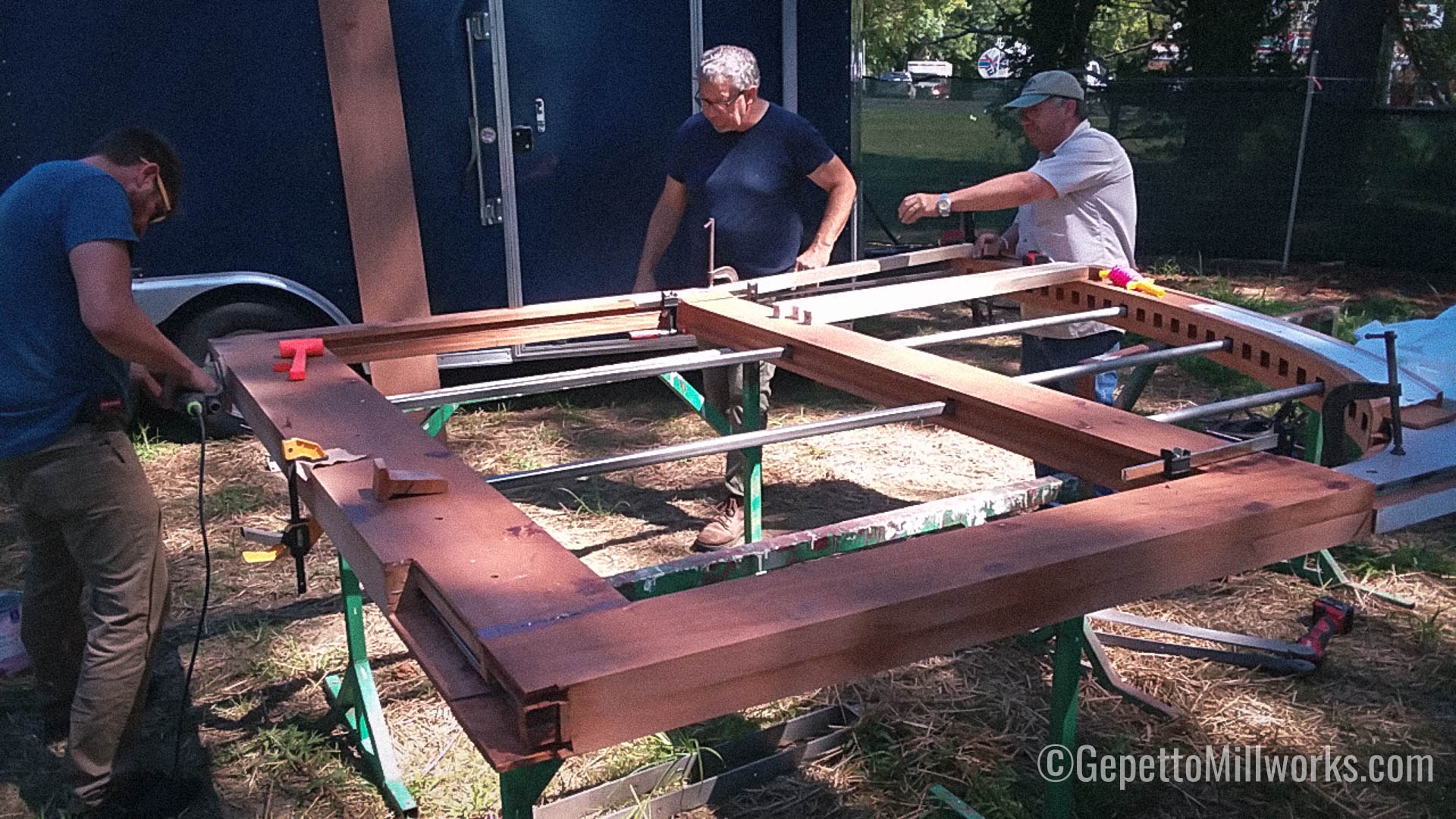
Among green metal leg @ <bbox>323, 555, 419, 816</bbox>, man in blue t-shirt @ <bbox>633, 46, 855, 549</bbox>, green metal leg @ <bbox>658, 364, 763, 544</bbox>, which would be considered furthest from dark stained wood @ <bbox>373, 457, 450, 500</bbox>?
man in blue t-shirt @ <bbox>633, 46, 855, 549</bbox>

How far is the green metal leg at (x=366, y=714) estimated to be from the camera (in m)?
3.24

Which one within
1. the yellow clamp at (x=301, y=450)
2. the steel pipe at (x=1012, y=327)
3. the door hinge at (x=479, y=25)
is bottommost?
the steel pipe at (x=1012, y=327)

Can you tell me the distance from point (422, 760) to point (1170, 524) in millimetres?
2383

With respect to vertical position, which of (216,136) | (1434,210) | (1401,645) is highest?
(216,136)

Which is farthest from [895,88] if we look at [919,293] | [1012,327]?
[1012,327]

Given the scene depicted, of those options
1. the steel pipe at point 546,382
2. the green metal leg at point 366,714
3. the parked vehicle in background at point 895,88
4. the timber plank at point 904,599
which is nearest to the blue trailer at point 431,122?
the steel pipe at point 546,382

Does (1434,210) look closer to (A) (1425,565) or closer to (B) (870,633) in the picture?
(A) (1425,565)

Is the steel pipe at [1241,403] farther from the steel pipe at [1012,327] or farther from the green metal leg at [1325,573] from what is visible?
the green metal leg at [1325,573]

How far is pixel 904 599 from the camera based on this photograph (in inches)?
66.9

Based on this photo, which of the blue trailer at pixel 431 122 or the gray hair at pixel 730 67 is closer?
the gray hair at pixel 730 67

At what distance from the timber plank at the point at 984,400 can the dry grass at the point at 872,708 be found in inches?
44.5

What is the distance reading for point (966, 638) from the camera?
1788 millimetres

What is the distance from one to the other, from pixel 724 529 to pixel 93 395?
2.63 metres

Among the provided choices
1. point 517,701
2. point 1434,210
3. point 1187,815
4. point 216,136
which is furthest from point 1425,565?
point 1434,210
